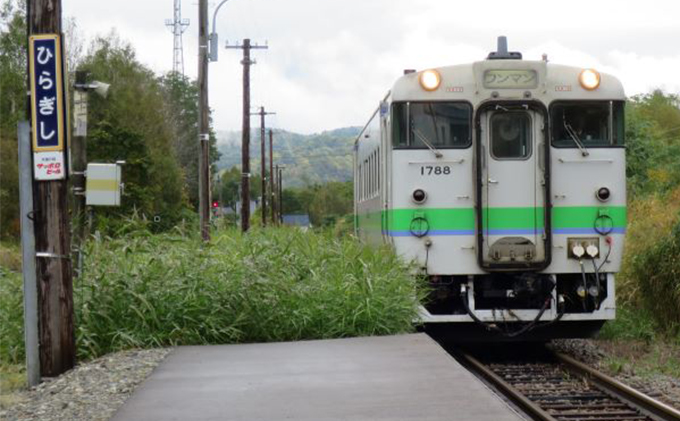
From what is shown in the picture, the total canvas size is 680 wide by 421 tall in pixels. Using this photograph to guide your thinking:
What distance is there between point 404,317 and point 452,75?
303cm

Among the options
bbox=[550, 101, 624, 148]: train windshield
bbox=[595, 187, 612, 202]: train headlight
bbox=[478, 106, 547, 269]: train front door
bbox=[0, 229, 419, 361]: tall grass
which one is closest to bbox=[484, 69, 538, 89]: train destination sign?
bbox=[478, 106, 547, 269]: train front door

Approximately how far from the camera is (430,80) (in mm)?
12539

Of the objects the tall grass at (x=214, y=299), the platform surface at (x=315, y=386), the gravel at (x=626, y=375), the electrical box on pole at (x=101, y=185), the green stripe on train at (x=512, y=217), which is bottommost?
the gravel at (x=626, y=375)

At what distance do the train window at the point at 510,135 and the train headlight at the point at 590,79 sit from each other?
78 centimetres

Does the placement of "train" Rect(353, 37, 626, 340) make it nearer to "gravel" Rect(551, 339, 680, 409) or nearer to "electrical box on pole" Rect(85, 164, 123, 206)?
Answer: "gravel" Rect(551, 339, 680, 409)

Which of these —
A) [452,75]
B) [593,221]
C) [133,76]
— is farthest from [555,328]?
[133,76]

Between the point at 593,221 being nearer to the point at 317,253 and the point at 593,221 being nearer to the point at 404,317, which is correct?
the point at 404,317

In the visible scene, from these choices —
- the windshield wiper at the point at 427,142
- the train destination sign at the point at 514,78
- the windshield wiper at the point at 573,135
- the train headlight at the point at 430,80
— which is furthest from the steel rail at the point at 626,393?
the train headlight at the point at 430,80

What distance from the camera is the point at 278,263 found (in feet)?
40.4

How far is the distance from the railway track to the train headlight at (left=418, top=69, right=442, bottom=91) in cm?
328

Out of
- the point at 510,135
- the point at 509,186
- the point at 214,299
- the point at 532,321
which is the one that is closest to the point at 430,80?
the point at 510,135

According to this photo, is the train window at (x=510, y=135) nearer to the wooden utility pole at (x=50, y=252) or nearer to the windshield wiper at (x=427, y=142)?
the windshield wiper at (x=427, y=142)

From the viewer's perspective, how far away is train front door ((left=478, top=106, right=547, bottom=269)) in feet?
40.6

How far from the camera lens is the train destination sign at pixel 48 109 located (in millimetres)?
9320
